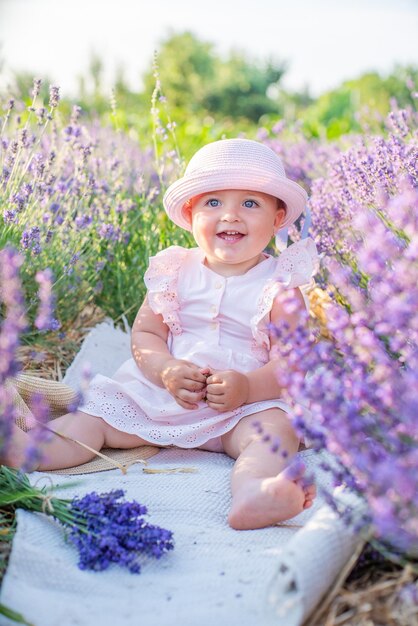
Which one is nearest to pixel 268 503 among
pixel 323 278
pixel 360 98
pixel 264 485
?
pixel 264 485

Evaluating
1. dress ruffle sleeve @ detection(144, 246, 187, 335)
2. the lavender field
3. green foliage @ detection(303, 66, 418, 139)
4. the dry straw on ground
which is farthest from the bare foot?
green foliage @ detection(303, 66, 418, 139)

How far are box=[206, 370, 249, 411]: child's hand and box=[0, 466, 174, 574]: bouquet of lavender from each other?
53 cm

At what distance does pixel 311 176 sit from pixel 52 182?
1587mm

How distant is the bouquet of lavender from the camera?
156 cm

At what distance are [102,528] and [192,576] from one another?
0.74ft

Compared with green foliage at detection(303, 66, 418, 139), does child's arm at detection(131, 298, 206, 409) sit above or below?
below

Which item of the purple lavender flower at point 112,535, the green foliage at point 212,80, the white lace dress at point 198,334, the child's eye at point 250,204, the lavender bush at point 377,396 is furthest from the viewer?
the green foliage at point 212,80

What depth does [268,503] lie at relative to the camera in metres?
1.75

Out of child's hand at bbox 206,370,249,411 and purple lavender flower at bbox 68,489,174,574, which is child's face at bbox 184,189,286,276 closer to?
child's hand at bbox 206,370,249,411

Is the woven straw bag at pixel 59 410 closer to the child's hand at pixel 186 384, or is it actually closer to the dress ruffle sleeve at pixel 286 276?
the child's hand at pixel 186 384

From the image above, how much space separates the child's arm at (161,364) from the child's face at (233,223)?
32 cm

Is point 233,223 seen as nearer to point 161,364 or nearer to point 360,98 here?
point 161,364

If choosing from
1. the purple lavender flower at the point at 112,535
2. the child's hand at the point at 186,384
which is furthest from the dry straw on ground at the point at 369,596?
the child's hand at the point at 186,384

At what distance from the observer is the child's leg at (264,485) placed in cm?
174
